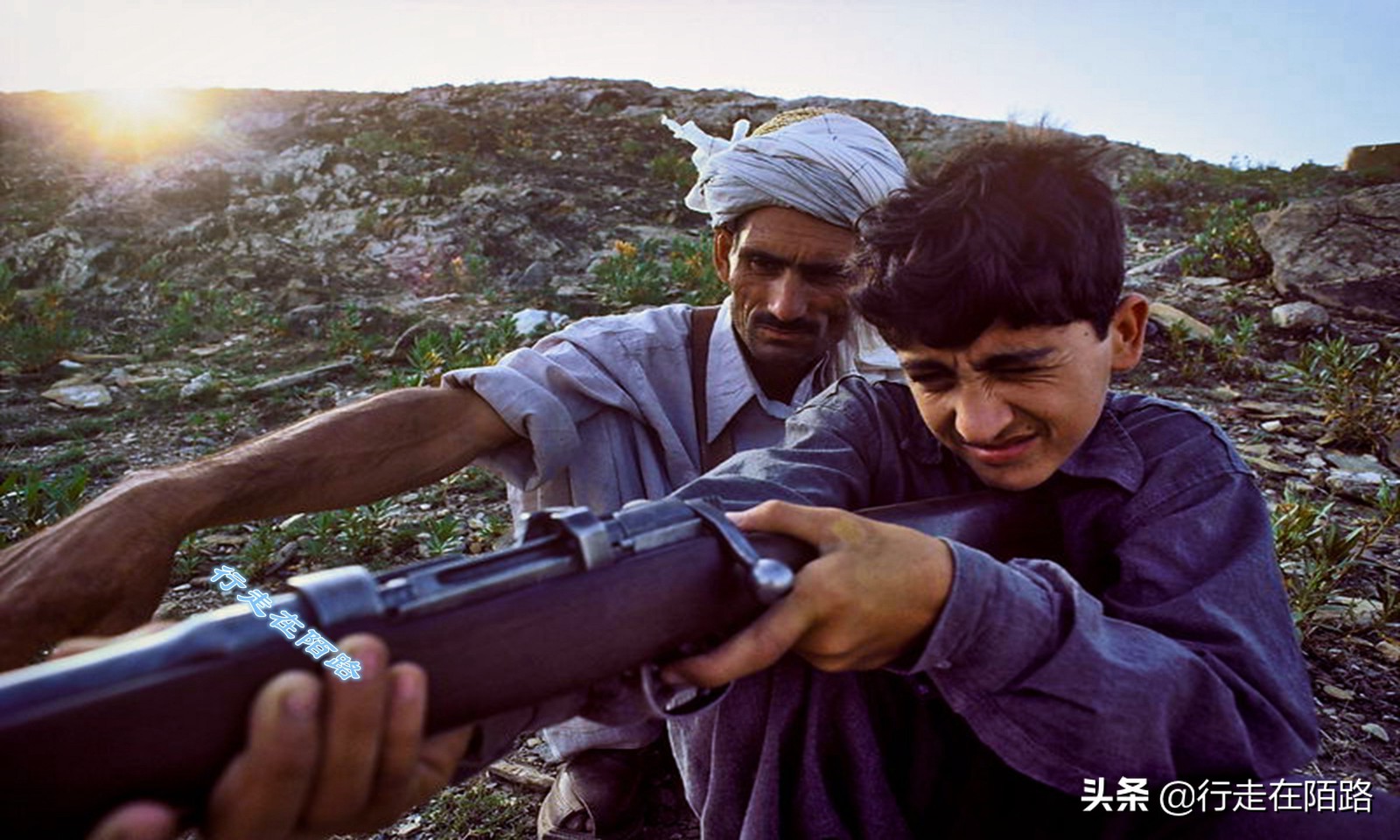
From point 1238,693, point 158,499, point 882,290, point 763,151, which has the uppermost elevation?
point 763,151

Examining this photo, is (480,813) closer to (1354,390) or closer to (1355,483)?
(1355,483)

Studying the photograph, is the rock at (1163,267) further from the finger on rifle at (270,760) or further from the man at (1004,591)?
the finger on rifle at (270,760)

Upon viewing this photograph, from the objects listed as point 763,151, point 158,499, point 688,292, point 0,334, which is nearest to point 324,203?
point 0,334

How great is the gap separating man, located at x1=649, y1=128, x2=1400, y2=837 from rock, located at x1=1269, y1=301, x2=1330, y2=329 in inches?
233

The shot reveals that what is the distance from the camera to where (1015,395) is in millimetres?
1915

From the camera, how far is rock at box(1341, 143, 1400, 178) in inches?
525

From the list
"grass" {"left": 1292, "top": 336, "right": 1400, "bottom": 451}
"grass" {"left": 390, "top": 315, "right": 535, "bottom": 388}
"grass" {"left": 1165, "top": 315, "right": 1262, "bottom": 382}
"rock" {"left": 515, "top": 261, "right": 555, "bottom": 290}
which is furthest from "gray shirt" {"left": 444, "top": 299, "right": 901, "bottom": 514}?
"rock" {"left": 515, "top": 261, "right": 555, "bottom": 290}

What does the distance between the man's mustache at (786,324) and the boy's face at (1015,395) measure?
1.01 meters

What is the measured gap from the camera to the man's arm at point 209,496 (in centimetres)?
162

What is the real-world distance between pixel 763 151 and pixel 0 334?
7786 millimetres

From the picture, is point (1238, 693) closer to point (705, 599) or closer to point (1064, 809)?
point (1064, 809)

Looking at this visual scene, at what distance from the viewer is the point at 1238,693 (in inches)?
60.6

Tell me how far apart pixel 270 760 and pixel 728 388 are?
7.35ft

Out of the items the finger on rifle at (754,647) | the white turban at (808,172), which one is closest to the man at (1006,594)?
the finger on rifle at (754,647)
